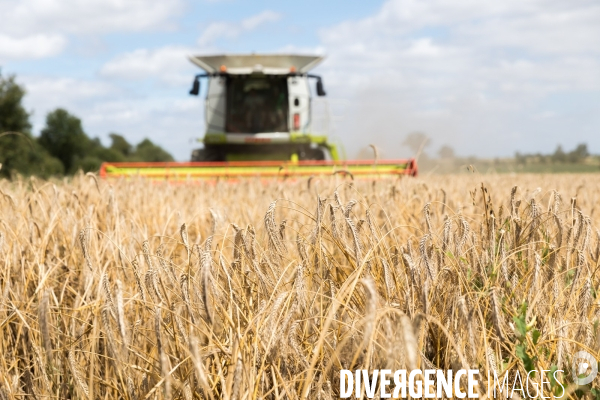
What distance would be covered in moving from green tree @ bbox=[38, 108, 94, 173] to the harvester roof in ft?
133

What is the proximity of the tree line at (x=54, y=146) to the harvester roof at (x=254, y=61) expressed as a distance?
11879 millimetres

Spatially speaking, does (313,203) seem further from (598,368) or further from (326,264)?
(598,368)

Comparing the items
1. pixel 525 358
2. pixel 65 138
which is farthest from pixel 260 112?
pixel 65 138

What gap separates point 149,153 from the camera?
60562mm

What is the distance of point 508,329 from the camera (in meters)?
1.66

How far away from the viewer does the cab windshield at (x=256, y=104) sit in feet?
40.2

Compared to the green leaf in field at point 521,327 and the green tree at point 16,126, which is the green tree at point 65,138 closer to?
the green tree at point 16,126

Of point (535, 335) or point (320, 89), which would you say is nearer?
point (535, 335)

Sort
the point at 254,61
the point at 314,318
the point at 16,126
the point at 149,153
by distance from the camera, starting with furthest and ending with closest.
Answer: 1. the point at 149,153
2. the point at 16,126
3. the point at 254,61
4. the point at 314,318

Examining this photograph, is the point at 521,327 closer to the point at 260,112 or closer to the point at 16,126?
the point at 260,112

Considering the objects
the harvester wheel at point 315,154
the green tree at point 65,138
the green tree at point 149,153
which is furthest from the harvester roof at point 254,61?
the green tree at point 149,153

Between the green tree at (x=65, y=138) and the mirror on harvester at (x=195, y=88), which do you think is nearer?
the mirror on harvester at (x=195, y=88)

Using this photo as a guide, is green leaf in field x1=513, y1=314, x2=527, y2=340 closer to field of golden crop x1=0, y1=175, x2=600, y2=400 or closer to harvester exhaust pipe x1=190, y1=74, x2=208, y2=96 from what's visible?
field of golden crop x1=0, y1=175, x2=600, y2=400

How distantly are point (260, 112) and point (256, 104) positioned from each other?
0.20 m
